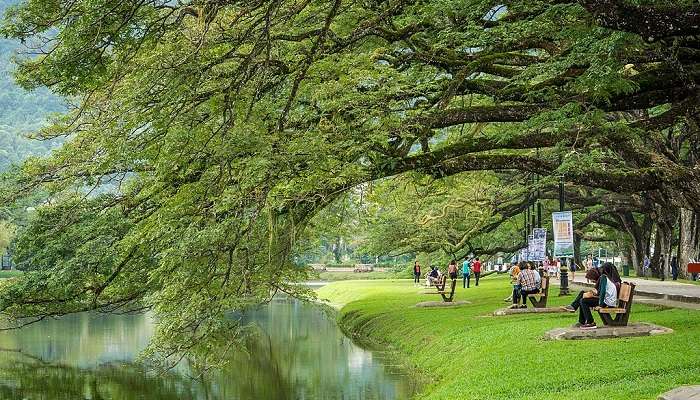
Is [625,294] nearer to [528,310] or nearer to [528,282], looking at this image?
[528,310]

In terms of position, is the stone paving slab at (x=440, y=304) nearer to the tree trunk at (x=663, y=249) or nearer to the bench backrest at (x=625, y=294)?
the tree trunk at (x=663, y=249)

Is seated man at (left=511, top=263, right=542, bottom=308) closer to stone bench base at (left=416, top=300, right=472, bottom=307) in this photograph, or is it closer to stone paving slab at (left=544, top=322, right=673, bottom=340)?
stone bench base at (left=416, top=300, right=472, bottom=307)

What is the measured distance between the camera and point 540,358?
14352mm

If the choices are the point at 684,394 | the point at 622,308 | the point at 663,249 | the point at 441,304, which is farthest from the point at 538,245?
the point at 684,394

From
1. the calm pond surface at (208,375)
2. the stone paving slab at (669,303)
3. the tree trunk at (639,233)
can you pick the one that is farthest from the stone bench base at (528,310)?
the tree trunk at (639,233)

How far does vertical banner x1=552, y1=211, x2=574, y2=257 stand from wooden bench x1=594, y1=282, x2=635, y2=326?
750cm

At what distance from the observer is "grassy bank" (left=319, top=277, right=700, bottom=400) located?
11.9 m

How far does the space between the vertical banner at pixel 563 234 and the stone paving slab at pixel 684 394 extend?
14.5m

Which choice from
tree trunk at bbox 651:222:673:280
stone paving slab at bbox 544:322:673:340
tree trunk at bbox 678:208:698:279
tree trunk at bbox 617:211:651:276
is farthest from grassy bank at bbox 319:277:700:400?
tree trunk at bbox 617:211:651:276

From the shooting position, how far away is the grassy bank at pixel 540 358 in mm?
11898

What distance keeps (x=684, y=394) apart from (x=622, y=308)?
22.4ft

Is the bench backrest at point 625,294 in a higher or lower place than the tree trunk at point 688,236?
lower

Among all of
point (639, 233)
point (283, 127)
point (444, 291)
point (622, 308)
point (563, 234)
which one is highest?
point (283, 127)

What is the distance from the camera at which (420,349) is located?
74.0 ft
